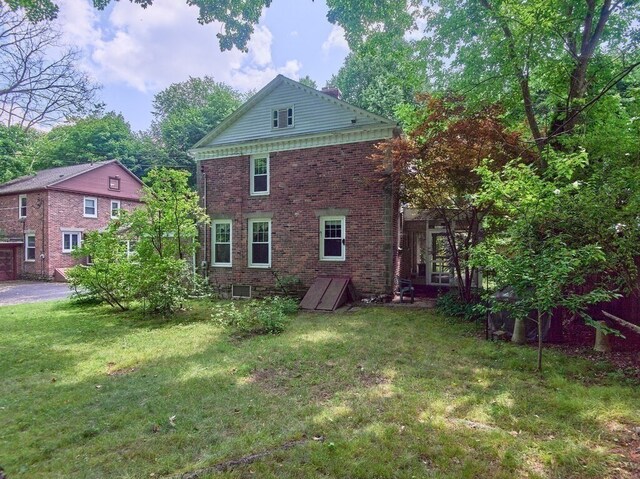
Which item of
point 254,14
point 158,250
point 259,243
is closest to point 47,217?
point 158,250

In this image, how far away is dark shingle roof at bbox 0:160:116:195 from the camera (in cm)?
2122

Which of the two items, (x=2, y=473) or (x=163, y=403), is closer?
(x=2, y=473)

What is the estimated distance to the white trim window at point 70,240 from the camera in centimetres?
2131

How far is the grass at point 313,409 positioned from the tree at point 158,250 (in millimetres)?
2713

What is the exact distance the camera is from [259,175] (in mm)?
13211

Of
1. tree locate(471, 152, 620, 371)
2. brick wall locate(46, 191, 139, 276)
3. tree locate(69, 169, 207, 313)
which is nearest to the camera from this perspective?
tree locate(471, 152, 620, 371)

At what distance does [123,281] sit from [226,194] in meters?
4.67

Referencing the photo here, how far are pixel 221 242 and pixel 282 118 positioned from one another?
5207mm

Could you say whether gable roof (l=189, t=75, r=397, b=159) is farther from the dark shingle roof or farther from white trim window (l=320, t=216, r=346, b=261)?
the dark shingle roof

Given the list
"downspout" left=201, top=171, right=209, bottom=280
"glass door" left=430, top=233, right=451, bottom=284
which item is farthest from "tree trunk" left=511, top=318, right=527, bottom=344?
"downspout" left=201, top=171, right=209, bottom=280

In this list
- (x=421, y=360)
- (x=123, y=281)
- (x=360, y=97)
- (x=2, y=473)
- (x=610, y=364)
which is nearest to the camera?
(x=2, y=473)

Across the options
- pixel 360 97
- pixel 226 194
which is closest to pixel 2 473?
pixel 226 194

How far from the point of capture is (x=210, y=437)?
343 centimetres

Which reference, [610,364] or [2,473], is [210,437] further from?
[610,364]
